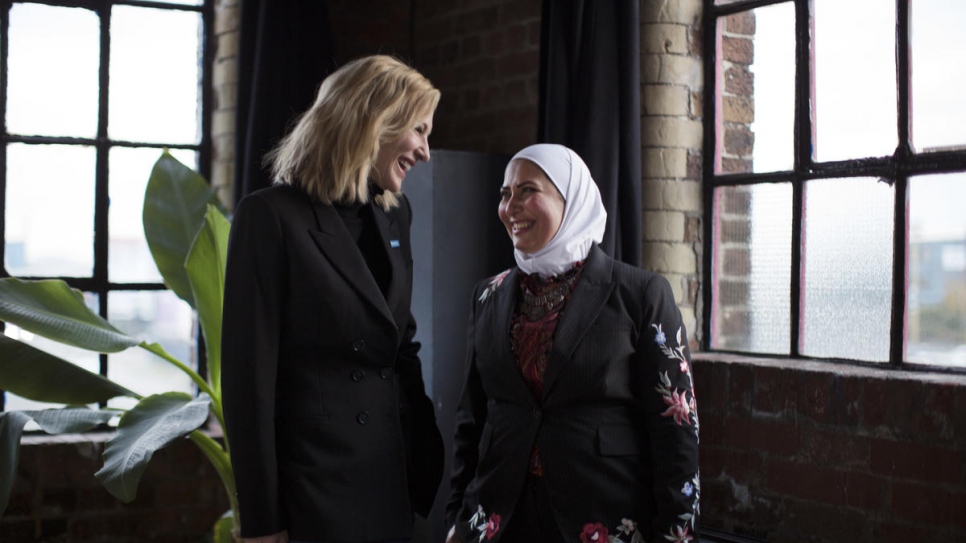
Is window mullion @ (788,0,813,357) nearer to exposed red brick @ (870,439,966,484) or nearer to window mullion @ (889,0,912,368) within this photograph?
window mullion @ (889,0,912,368)

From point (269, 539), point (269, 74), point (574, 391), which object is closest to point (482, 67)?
point (269, 74)

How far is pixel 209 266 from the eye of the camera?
9.57 feet

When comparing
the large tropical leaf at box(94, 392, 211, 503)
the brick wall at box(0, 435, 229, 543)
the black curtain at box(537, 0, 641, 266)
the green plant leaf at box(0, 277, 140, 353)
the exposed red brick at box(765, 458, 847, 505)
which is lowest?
the brick wall at box(0, 435, 229, 543)

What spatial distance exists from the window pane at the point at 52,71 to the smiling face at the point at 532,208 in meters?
2.15

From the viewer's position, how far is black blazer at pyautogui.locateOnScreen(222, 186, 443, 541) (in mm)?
1876

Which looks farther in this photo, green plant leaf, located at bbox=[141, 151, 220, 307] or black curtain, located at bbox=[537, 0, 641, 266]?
green plant leaf, located at bbox=[141, 151, 220, 307]

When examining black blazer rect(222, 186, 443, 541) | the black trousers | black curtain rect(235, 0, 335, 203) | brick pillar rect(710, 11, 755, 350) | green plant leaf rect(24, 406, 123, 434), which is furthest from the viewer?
black curtain rect(235, 0, 335, 203)

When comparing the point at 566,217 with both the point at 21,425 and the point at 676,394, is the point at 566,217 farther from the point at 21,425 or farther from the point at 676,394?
A: the point at 21,425

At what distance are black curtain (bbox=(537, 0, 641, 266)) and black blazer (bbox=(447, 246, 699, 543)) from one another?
820mm

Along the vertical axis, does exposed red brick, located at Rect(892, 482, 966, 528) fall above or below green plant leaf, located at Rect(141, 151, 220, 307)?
below

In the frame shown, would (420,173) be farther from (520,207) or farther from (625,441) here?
(625,441)

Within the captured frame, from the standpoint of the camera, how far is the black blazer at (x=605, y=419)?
6.38 feet

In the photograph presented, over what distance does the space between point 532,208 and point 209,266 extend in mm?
1238

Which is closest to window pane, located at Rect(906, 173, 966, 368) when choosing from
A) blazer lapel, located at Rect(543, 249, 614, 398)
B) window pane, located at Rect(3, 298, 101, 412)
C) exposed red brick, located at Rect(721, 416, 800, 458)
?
exposed red brick, located at Rect(721, 416, 800, 458)
